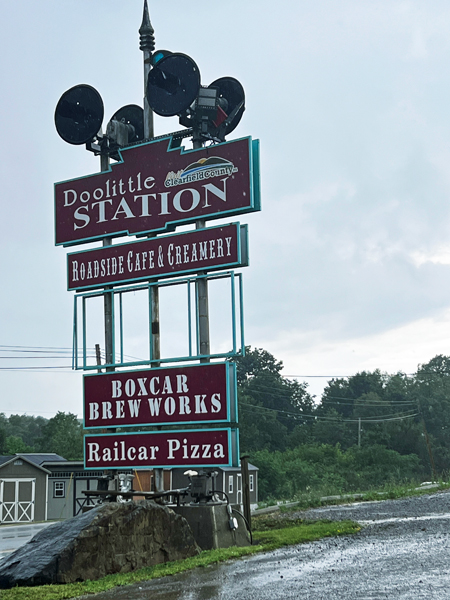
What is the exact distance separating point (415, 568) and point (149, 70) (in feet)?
40.4

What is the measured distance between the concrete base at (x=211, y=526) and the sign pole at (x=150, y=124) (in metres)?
1.81

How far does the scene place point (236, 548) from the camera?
506 inches

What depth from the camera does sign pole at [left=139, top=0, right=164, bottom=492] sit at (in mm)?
15500

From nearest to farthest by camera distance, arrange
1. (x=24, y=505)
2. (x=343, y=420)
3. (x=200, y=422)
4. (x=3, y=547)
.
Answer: (x=200, y=422)
(x=3, y=547)
(x=24, y=505)
(x=343, y=420)

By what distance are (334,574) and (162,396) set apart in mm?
6139

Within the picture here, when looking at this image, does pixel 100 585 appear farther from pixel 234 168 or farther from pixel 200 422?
pixel 234 168

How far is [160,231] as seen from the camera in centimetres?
1606

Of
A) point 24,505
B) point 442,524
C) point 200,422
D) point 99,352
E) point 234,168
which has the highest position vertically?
point 234,168

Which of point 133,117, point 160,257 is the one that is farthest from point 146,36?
point 160,257

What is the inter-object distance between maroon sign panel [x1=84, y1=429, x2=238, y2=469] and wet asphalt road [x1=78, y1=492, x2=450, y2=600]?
2418 mm

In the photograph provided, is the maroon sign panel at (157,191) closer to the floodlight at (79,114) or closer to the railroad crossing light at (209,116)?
the railroad crossing light at (209,116)

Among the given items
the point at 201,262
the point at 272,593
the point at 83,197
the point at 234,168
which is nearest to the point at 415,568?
the point at 272,593

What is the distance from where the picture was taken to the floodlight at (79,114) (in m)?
17.1

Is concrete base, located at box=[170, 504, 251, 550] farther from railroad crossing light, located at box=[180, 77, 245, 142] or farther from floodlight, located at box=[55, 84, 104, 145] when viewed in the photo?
floodlight, located at box=[55, 84, 104, 145]
